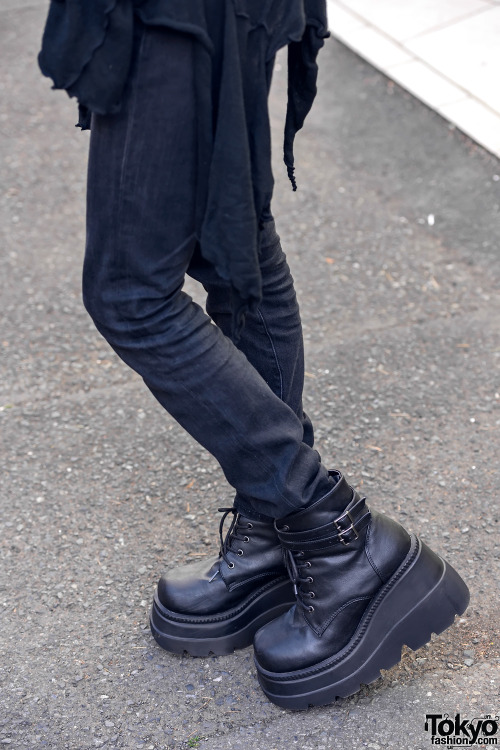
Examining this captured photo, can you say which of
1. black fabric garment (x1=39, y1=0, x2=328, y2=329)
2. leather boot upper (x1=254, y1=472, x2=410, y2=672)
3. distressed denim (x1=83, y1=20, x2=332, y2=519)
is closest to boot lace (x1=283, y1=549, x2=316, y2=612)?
leather boot upper (x1=254, y1=472, x2=410, y2=672)

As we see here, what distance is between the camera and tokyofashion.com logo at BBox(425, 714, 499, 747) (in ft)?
5.56

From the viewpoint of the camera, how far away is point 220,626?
1921 millimetres

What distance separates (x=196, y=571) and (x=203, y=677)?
0.22 metres

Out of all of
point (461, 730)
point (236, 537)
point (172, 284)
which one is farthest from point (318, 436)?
point (172, 284)

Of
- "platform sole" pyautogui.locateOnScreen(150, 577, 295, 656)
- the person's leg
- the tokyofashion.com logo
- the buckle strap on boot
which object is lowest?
"platform sole" pyautogui.locateOnScreen(150, 577, 295, 656)

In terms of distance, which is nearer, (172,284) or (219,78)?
(219,78)

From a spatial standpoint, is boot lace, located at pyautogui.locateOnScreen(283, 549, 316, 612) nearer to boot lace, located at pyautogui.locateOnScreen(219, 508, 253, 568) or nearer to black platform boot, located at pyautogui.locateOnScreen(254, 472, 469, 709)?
black platform boot, located at pyautogui.locateOnScreen(254, 472, 469, 709)

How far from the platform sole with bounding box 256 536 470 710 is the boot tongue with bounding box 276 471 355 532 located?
0.64 ft

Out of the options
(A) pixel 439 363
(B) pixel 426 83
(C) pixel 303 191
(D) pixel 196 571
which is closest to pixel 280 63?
(B) pixel 426 83

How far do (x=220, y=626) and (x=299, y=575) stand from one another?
0.82 ft

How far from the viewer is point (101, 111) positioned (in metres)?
1.37

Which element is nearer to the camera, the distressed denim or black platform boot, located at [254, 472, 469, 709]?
the distressed denim

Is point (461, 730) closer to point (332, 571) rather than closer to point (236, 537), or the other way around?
point (332, 571)

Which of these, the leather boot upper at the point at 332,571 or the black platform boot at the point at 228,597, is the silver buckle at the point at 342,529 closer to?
the leather boot upper at the point at 332,571
